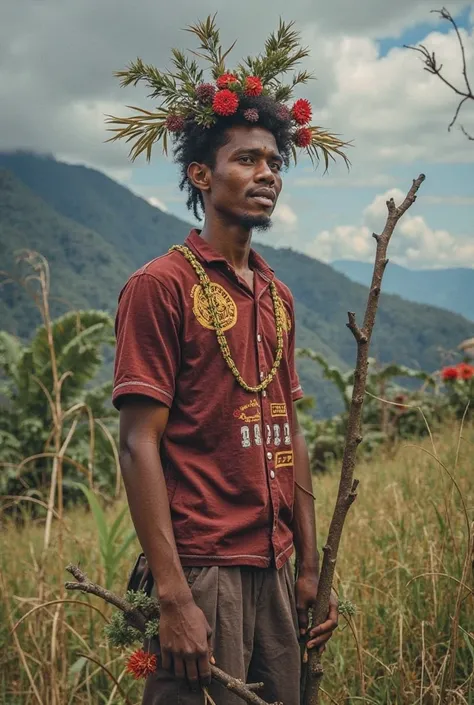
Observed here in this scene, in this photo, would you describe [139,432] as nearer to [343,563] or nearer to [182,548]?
[182,548]

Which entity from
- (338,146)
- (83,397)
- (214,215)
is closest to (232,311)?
(214,215)

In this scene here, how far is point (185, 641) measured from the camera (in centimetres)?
173

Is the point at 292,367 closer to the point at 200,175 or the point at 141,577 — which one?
the point at 200,175

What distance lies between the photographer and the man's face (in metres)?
2.13

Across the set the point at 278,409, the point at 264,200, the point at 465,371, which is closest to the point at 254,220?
the point at 264,200

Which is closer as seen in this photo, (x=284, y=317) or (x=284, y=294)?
(x=284, y=317)

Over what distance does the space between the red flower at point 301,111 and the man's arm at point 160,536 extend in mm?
1039

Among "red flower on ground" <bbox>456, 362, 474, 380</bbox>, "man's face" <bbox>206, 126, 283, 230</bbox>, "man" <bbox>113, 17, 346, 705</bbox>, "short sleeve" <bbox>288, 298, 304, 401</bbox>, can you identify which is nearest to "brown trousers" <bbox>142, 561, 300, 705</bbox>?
"man" <bbox>113, 17, 346, 705</bbox>

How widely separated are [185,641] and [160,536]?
0.24 meters

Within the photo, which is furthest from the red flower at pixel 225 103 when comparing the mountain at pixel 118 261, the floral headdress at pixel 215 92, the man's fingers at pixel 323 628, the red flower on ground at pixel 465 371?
the mountain at pixel 118 261

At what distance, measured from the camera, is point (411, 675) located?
267cm

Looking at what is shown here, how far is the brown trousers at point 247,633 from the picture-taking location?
1874 mm

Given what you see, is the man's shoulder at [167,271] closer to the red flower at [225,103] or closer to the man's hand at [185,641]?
the red flower at [225,103]

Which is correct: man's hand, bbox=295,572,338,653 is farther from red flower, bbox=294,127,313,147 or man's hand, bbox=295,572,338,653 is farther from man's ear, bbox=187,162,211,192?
red flower, bbox=294,127,313,147
